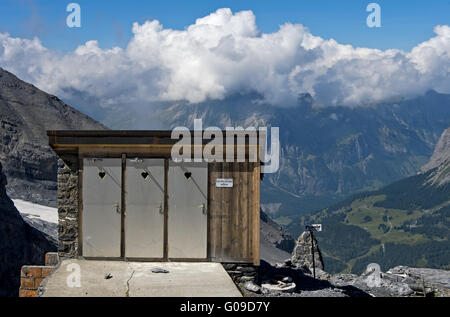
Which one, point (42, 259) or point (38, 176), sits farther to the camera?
point (38, 176)

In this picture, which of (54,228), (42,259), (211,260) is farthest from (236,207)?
(54,228)

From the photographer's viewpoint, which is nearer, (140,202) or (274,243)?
(140,202)

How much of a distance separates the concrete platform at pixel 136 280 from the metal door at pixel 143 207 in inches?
26.9

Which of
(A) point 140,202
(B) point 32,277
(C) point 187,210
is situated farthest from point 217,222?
(B) point 32,277

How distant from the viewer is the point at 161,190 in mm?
13648

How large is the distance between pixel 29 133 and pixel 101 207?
8255cm

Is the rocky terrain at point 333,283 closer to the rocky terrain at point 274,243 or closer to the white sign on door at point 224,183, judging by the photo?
the white sign on door at point 224,183

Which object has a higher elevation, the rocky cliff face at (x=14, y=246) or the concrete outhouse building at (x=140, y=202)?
the concrete outhouse building at (x=140, y=202)

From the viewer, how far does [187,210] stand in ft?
44.7

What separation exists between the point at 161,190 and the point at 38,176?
239 ft

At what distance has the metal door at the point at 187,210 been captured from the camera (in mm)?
13602

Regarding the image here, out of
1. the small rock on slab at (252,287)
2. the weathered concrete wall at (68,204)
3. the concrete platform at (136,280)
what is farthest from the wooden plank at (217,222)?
the weathered concrete wall at (68,204)

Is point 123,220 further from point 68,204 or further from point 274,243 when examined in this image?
point 274,243
